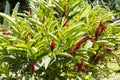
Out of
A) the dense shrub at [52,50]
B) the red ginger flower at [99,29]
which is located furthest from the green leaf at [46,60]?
the red ginger flower at [99,29]

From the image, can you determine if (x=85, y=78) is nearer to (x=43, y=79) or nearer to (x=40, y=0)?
(x=43, y=79)

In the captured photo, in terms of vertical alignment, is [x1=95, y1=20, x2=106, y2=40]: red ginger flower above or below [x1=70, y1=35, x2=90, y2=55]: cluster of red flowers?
above

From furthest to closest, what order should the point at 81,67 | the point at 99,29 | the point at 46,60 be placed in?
the point at 99,29
the point at 81,67
the point at 46,60

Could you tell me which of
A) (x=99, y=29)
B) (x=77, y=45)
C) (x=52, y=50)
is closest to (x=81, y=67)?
(x=77, y=45)

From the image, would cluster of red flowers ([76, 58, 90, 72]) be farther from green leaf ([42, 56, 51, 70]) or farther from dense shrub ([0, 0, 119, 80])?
green leaf ([42, 56, 51, 70])

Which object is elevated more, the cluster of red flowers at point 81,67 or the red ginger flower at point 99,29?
the red ginger flower at point 99,29

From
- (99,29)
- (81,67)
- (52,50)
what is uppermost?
(99,29)

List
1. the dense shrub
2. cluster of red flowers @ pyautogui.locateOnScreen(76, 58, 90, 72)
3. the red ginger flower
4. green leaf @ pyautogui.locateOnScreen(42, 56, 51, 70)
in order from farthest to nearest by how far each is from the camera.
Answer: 1. the red ginger flower
2. cluster of red flowers @ pyautogui.locateOnScreen(76, 58, 90, 72)
3. the dense shrub
4. green leaf @ pyautogui.locateOnScreen(42, 56, 51, 70)

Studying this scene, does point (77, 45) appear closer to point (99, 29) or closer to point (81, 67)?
point (81, 67)

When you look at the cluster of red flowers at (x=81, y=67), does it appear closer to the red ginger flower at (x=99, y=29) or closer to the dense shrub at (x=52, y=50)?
the dense shrub at (x=52, y=50)

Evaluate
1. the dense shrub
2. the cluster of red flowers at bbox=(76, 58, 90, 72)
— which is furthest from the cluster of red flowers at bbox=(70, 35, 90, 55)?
the cluster of red flowers at bbox=(76, 58, 90, 72)

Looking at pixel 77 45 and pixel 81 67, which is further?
pixel 81 67

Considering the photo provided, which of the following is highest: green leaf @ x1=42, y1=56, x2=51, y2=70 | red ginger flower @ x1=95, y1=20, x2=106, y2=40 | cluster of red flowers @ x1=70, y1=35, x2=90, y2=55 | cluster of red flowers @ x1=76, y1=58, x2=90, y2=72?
red ginger flower @ x1=95, y1=20, x2=106, y2=40

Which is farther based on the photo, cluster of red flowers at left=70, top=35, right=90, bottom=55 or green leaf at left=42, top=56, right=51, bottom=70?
cluster of red flowers at left=70, top=35, right=90, bottom=55
